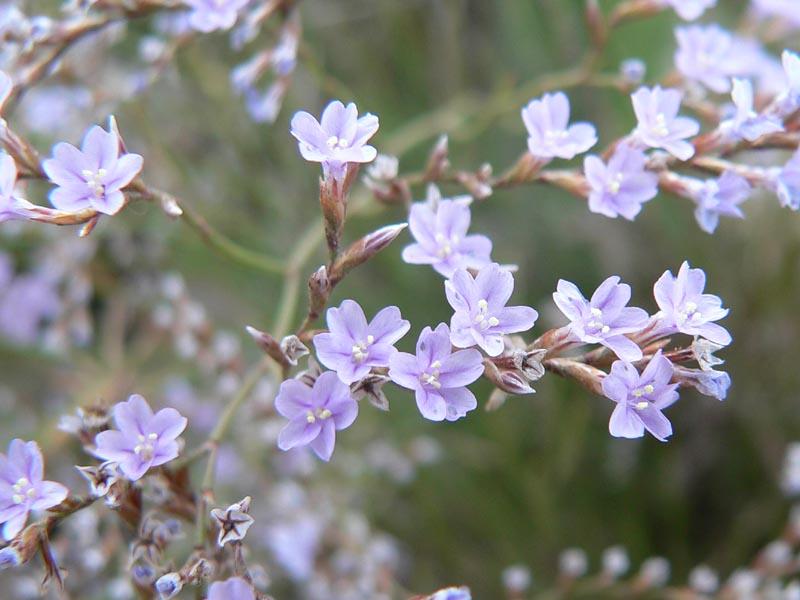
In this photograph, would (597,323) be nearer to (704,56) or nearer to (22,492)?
(704,56)

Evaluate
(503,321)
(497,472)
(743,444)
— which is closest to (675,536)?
(743,444)

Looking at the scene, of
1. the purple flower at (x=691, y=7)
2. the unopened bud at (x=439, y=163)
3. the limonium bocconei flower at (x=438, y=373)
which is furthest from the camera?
the purple flower at (x=691, y=7)

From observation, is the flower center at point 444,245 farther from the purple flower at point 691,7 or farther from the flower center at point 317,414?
the purple flower at point 691,7

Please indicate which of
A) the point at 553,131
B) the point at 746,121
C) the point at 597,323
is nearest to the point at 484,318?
the point at 597,323

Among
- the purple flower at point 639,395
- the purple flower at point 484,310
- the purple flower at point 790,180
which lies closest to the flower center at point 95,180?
the purple flower at point 484,310

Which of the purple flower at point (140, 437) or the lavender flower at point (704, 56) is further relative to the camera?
the lavender flower at point (704, 56)

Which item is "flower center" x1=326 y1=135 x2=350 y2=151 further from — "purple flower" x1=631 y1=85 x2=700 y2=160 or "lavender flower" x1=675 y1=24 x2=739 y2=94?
"lavender flower" x1=675 y1=24 x2=739 y2=94
